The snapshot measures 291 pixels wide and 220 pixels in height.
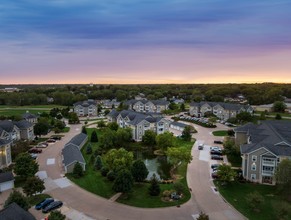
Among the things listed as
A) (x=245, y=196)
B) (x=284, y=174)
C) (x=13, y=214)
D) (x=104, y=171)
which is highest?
(x=13, y=214)

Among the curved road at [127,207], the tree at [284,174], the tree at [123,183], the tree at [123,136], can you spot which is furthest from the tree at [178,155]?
the tree at [123,136]

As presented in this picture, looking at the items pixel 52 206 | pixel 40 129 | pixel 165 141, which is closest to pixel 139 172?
pixel 52 206

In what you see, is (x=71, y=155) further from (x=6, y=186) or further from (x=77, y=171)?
(x=6, y=186)

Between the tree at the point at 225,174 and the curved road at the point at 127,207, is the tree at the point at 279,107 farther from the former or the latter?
the tree at the point at 225,174

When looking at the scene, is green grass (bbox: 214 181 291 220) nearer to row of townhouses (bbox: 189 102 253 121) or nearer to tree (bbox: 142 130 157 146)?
Result: tree (bbox: 142 130 157 146)

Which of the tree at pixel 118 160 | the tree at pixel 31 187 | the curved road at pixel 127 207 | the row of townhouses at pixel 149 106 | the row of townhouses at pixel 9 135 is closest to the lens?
the curved road at pixel 127 207

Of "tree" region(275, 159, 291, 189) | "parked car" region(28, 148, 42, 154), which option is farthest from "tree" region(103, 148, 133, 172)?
"tree" region(275, 159, 291, 189)
